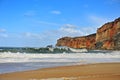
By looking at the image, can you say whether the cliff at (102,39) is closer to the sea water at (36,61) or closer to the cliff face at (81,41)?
the cliff face at (81,41)

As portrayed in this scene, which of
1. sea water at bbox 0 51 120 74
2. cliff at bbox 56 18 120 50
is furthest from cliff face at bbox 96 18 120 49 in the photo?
sea water at bbox 0 51 120 74

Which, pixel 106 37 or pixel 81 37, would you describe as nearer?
pixel 106 37

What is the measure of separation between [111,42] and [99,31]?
47.8ft

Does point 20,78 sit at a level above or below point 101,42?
below

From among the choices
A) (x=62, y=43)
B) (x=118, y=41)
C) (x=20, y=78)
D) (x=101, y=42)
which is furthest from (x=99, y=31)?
(x=20, y=78)

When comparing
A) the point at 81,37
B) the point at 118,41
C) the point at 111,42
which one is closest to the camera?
the point at 118,41

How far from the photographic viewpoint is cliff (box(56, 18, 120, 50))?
65931 millimetres

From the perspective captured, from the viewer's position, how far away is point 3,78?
9203 mm

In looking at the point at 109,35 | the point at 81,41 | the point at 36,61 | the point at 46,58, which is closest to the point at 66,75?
the point at 36,61

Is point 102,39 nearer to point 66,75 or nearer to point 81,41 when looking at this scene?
point 81,41

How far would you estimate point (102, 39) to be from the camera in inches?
3049

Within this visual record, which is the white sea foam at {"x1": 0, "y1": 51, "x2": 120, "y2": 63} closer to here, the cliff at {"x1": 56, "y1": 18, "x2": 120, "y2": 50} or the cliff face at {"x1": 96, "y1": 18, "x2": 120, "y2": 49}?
the cliff at {"x1": 56, "y1": 18, "x2": 120, "y2": 50}

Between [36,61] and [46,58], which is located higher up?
[46,58]

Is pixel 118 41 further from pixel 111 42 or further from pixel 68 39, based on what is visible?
pixel 68 39
